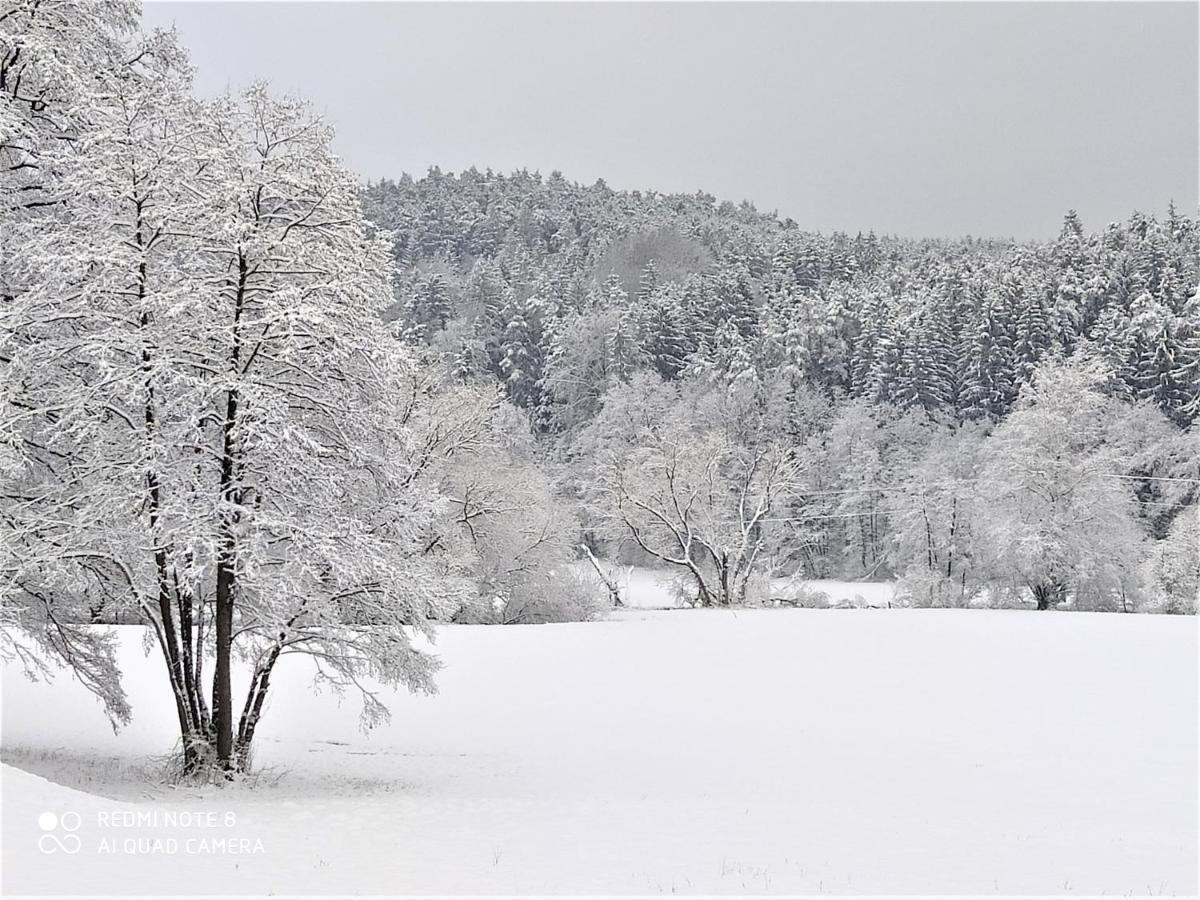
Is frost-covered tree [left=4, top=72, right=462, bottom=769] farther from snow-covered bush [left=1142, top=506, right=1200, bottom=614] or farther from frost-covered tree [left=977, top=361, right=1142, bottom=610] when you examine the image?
snow-covered bush [left=1142, top=506, right=1200, bottom=614]

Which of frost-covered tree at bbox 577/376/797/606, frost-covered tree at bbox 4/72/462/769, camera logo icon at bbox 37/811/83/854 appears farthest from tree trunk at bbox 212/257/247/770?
frost-covered tree at bbox 577/376/797/606

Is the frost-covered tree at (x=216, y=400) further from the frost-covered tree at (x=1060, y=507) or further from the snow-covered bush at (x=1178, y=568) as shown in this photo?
the snow-covered bush at (x=1178, y=568)

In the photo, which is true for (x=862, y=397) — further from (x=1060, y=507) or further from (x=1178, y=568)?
(x=1178, y=568)

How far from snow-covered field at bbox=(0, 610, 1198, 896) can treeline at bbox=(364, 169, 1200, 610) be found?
21.5ft

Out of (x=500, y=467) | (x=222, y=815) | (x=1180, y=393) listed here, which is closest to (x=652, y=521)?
(x=500, y=467)

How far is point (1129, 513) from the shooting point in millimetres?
41625

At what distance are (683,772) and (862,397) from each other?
182ft

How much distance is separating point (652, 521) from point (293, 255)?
3034cm

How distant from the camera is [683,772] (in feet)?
51.3

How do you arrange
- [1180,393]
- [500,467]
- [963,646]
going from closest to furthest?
[963,646]
[500,467]
[1180,393]

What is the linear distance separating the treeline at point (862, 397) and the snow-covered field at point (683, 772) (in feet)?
21.5

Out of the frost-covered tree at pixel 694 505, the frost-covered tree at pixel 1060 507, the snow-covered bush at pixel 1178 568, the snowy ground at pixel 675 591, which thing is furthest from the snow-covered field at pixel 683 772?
the snowy ground at pixel 675 591

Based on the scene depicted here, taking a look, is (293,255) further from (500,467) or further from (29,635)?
(500,467)

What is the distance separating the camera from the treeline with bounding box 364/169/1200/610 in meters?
38.5
